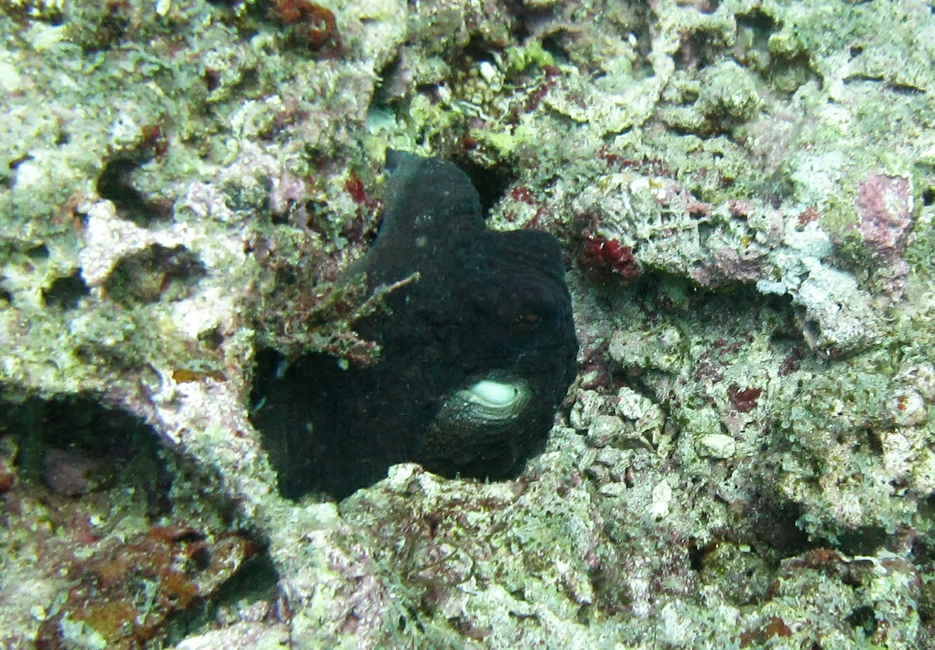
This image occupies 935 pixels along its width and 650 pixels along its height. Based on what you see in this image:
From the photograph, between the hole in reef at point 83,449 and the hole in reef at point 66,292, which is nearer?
the hole in reef at point 66,292

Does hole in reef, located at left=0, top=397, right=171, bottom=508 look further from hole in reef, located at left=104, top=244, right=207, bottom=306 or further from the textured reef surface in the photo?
hole in reef, located at left=104, top=244, right=207, bottom=306

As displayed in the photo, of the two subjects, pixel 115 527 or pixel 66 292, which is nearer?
pixel 66 292

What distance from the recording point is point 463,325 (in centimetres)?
321

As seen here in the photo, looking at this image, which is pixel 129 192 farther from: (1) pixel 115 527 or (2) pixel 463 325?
(2) pixel 463 325

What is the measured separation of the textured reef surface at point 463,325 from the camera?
92.5 inches

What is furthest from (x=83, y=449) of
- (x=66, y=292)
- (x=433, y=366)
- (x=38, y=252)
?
(x=433, y=366)

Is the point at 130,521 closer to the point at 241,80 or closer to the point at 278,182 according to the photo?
the point at 278,182

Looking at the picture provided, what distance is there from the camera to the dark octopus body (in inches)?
123

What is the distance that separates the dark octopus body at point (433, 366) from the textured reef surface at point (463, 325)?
0.07ft

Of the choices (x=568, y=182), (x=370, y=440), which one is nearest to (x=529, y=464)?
(x=370, y=440)

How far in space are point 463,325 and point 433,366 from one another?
0.28 meters

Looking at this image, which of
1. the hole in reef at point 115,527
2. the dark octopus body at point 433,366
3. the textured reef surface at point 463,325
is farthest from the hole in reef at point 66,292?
the dark octopus body at point 433,366

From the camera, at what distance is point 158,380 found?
2.38m

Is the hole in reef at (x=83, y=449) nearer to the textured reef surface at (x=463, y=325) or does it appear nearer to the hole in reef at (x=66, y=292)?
the textured reef surface at (x=463, y=325)
